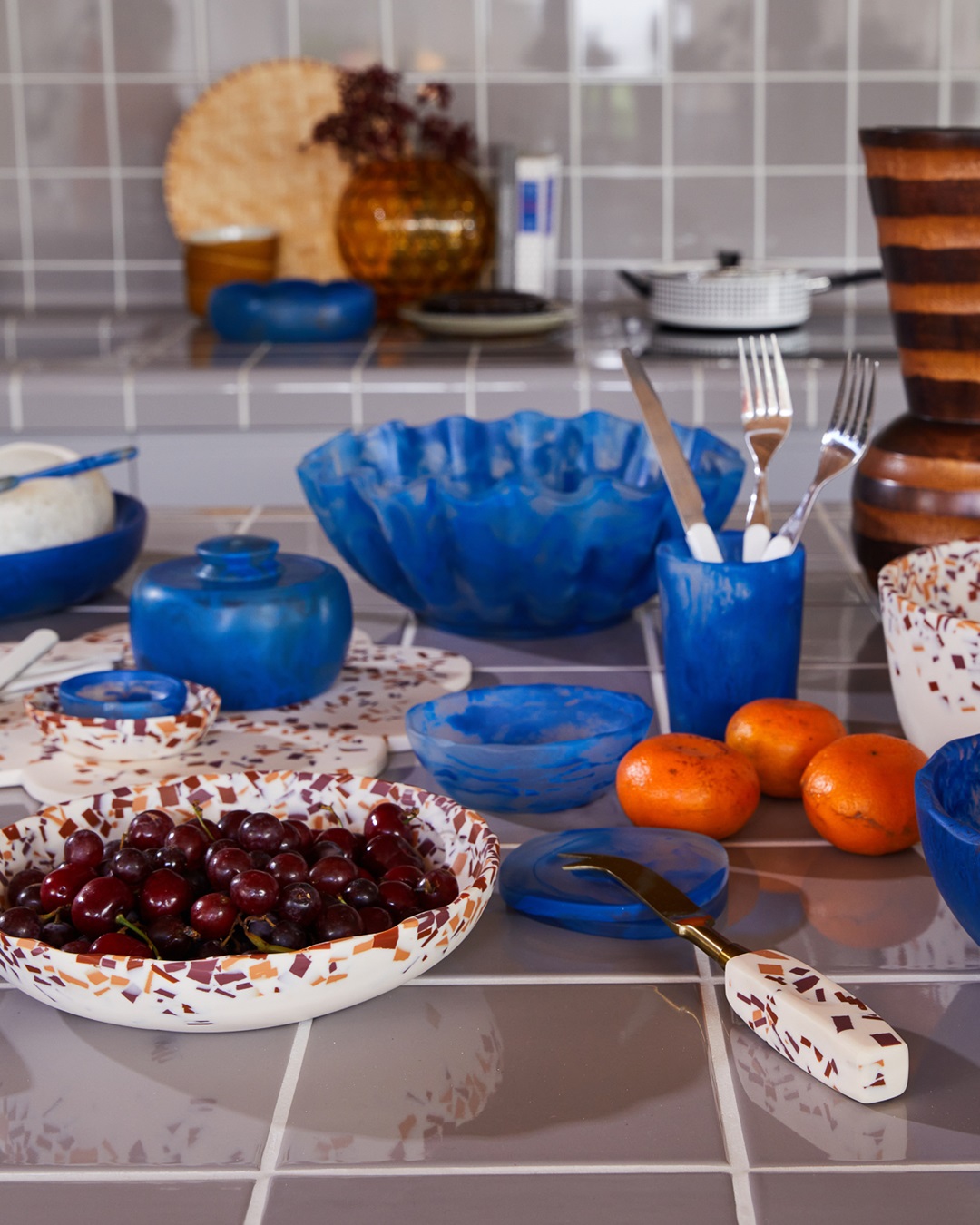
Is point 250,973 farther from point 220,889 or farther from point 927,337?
point 927,337

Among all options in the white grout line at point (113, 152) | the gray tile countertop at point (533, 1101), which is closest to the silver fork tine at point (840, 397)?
the gray tile countertop at point (533, 1101)

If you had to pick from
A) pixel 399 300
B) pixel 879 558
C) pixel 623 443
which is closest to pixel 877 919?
pixel 879 558

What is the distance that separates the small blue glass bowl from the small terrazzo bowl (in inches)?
5.2

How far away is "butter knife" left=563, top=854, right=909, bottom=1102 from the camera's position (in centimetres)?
48

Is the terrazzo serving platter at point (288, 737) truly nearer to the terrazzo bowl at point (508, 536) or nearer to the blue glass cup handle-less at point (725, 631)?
the terrazzo bowl at point (508, 536)

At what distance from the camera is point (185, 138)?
2.79 meters

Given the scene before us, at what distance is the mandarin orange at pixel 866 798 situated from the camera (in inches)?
26.5

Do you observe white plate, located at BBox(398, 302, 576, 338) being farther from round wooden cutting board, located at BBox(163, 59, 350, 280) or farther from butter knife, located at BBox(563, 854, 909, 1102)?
butter knife, located at BBox(563, 854, 909, 1102)

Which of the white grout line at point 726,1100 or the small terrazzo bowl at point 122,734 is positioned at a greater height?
the small terrazzo bowl at point 122,734

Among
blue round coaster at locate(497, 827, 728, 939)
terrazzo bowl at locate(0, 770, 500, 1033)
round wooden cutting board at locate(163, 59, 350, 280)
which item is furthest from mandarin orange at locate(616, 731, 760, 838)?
round wooden cutting board at locate(163, 59, 350, 280)

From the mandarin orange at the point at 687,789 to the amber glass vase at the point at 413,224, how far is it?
80.8 inches

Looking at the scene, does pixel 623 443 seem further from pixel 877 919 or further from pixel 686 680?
pixel 877 919

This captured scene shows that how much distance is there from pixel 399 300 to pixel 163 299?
521 millimetres

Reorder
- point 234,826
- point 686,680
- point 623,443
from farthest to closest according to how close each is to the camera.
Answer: point 623,443 < point 686,680 < point 234,826
